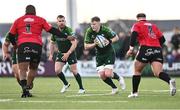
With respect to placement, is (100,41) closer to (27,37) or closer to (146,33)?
(146,33)

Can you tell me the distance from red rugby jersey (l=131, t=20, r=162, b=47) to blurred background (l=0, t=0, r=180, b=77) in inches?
574

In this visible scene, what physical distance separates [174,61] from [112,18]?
15.0ft

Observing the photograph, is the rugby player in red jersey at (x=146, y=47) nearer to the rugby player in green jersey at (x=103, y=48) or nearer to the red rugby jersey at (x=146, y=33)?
the red rugby jersey at (x=146, y=33)

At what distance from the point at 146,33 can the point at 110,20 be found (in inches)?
700

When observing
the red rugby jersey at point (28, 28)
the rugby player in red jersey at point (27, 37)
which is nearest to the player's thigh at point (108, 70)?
the rugby player in red jersey at point (27, 37)

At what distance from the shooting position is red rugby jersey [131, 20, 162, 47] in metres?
17.9

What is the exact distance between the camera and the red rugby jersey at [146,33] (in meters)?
17.9

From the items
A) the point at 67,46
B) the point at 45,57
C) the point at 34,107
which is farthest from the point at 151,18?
the point at 34,107

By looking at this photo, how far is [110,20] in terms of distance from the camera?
35.7 meters

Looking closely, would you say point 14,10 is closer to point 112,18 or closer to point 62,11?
point 62,11

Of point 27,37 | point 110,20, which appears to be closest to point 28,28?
point 27,37

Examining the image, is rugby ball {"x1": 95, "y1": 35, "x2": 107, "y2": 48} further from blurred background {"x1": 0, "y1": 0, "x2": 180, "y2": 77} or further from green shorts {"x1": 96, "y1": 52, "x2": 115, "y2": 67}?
blurred background {"x1": 0, "y1": 0, "x2": 180, "y2": 77}

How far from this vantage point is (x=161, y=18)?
114 feet

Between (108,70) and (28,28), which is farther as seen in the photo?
(108,70)
